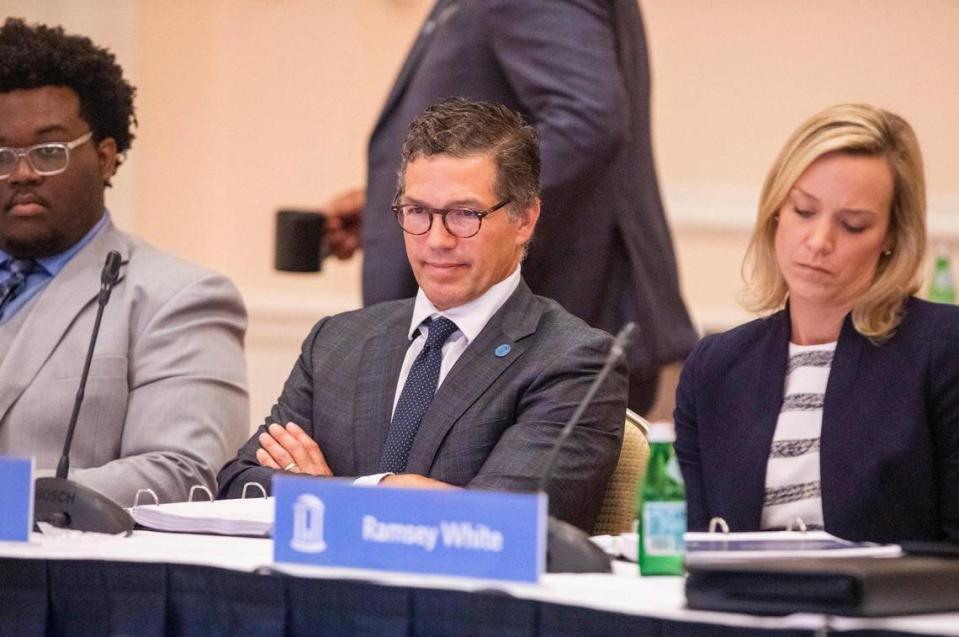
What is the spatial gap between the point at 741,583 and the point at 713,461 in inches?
40.9

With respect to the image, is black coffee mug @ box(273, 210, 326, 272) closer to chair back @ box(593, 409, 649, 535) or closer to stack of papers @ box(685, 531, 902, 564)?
chair back @ box(593, 409, 649, 535)

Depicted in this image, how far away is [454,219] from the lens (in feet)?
9.30

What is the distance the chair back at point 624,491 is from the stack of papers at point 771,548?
0.53 metres

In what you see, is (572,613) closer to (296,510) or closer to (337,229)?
(296,510)

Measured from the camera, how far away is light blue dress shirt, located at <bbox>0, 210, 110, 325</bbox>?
3.46m

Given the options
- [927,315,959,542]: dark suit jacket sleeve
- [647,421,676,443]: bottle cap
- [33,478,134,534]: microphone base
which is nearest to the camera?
[647,421,676,443]: bottle cap

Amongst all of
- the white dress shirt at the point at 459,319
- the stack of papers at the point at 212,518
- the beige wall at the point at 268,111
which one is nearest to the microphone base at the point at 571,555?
the stack of papers at the point at 212,518

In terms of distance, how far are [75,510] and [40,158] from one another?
122cm

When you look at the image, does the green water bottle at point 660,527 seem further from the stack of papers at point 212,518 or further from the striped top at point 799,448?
the striped top at point 799,448

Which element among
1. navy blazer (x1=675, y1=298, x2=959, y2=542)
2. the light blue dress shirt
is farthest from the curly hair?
navy blazer (x1=675, y1=298, x2=959, y2=542)

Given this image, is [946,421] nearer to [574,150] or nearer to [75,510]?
[574,150]

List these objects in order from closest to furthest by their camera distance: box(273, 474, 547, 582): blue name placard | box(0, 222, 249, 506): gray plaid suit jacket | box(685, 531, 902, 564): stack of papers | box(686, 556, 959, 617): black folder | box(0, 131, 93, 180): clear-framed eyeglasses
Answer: box(686, 556, 959, 617): black folder, box(273, 474, 547, 582): blue name placard, box(685, 531, 902, 564): stack of papers, box(0, 222, 249, 506): gray plaid suit jacket, box(0, 131, 93, 180): clear-framed eyeglasses

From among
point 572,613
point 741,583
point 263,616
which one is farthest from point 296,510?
point 741,583

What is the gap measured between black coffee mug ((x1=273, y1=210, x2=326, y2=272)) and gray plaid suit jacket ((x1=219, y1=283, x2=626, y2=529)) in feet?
3.33
